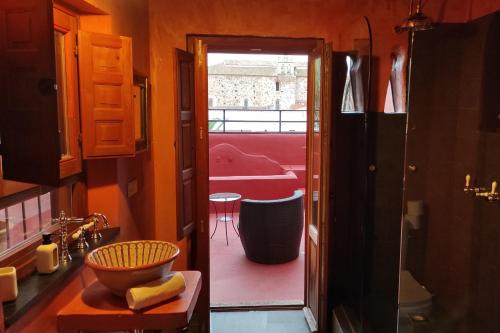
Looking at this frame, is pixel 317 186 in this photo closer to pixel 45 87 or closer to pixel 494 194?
pixel 494 194

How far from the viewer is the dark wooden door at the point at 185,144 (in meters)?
2.72

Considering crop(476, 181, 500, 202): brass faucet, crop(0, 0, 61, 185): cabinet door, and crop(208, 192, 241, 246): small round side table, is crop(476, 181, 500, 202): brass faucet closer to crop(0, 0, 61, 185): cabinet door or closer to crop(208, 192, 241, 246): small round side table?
crop(0, 0, 61, 185): cabinet door

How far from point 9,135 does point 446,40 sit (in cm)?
257

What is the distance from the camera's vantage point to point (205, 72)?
2887 millimetres

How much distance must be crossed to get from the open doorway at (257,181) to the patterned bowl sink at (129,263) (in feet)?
5.80

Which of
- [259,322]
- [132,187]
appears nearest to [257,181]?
[259,322]

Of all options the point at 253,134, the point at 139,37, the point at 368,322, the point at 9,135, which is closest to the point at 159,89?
the point at 139,37

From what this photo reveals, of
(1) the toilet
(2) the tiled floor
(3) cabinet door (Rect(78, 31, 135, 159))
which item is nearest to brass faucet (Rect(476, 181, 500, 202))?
(1) the toilet

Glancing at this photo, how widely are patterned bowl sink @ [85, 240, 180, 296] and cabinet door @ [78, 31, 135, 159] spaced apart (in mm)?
519

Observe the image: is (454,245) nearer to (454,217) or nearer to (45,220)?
(454,217)

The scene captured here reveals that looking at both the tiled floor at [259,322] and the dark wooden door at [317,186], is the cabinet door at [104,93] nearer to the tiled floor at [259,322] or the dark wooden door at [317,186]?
the dark wooden door at [317,186]

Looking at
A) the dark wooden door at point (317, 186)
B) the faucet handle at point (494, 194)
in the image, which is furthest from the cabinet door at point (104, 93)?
the faucet handle at point (494, 194)

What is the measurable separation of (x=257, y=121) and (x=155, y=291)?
6.86m

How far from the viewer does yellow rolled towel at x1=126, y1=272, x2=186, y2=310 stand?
5.13ft
